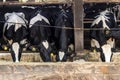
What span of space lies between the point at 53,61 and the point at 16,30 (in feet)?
2.96

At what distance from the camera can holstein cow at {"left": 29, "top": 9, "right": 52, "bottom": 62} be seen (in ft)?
26.3

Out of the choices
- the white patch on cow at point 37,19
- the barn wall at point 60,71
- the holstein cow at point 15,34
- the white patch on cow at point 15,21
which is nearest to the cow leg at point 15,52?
the holstein cow at point 15,34

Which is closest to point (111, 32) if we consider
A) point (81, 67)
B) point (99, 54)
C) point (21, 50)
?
point (99, 54)

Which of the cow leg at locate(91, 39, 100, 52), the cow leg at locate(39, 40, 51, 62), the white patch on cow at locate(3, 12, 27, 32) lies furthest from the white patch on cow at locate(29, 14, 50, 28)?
the cow leg at locate(91, 39, 100, 52)

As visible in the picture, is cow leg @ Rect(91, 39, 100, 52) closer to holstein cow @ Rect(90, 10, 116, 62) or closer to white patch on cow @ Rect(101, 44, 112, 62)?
holstein cow @ Rect(90, 10, 116, 62)

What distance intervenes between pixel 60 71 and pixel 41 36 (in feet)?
3.32

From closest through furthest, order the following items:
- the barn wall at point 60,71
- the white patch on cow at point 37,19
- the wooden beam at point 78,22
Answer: the barn wall at point 60,71 < the wooden beam at point 78,22 < the white patch on cow at point 37,19

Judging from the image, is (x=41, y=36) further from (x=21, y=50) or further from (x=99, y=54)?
(x=99, y=54)

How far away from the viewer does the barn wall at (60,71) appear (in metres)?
7.34

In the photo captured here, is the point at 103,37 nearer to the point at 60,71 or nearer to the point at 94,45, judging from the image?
the point at 94,45

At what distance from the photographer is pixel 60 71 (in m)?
7.39

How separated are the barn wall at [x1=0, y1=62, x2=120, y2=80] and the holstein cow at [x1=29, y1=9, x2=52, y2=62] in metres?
0.58

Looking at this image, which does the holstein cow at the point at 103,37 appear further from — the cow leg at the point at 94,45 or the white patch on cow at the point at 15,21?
the white patch on cow at the point at 15,21

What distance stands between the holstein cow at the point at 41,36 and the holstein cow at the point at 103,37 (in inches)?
33.2
